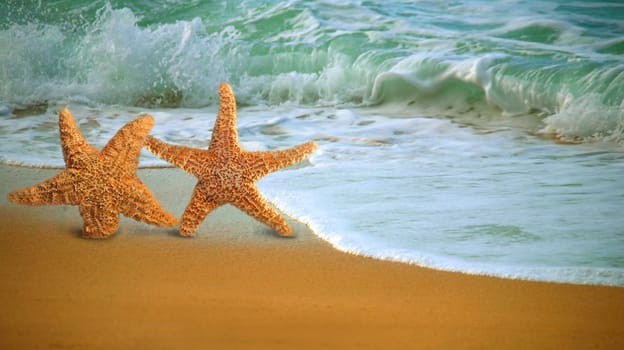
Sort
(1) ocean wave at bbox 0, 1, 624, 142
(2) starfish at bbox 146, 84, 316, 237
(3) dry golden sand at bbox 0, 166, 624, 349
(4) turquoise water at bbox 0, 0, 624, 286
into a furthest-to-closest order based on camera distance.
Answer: (1) ocean wave at bbox 0, 1, 624, 142 < (4) turquoise water at bbox 0, 0, 624, 286 < (2) starfish at bbox 146, 84, 316, 237 < (3) dry golden sand at bbox 0, 166, 624, 349

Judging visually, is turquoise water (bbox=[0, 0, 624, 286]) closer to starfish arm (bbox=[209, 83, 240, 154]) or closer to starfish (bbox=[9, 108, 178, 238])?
starfish arm (bbox=[209, 83, 240, 154])

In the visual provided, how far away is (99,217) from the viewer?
3.78 m

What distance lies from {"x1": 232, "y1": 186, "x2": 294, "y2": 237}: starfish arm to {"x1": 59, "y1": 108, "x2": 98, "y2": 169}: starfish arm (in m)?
0.79

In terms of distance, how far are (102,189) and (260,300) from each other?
1.22 m

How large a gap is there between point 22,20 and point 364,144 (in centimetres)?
755

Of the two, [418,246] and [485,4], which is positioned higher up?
[485,4]

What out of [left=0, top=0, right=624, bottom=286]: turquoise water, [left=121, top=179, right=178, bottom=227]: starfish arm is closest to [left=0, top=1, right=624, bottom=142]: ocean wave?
[left=0, top=0, right=624, bottom=286]: turquoise water

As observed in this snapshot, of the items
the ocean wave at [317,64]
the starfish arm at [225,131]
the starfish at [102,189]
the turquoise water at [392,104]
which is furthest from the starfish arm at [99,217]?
the ocean wave at [317,64]

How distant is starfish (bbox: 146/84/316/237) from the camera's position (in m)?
3.76

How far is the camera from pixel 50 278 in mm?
3262

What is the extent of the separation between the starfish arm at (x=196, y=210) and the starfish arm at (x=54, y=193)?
1.83ft

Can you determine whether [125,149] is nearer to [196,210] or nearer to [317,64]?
[196,210]

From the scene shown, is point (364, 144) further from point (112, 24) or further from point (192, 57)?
point (112, 24)

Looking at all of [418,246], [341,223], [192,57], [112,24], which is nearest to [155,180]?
[341,223]
